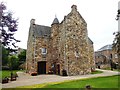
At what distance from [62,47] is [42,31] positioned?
8.10 meters

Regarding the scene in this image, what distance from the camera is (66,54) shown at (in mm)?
38938

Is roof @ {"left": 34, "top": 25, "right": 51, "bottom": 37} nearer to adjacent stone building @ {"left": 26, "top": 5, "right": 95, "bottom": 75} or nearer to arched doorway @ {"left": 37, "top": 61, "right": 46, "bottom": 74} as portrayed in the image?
adjacent stone building @ {"left": 26, "top": 5, "right": 95, "bottom": 75}

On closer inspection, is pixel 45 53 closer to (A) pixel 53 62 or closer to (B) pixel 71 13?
(A) pixel 53 62

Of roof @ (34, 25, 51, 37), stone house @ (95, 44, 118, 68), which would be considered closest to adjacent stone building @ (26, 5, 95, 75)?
roof @ (34, 25, 51, 37)

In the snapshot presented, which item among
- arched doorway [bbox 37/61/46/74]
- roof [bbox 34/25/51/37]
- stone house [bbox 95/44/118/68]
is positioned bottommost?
arched doorway [bbox 37/61/46/74]

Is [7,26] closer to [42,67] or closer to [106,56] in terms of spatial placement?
[42,67]

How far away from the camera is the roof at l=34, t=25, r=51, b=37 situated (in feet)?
147


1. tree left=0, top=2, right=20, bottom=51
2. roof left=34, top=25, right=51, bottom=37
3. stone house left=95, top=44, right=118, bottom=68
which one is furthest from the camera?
stone house left=95, top=44, right=118, bottom=68

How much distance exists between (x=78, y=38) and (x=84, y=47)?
7.93 ft

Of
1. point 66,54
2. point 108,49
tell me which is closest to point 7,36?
point 66,54

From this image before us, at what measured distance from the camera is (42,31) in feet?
151

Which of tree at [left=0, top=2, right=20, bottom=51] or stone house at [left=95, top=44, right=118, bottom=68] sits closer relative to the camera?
tree at [left=0, top=2, right=20, bottom=51]

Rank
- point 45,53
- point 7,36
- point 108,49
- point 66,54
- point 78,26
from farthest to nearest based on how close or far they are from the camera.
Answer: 1. point 108,49
2. point 45,53
3. point 78,26
4. point 66,54
5. point 7,36

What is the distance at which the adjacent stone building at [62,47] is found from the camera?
39594 mm
